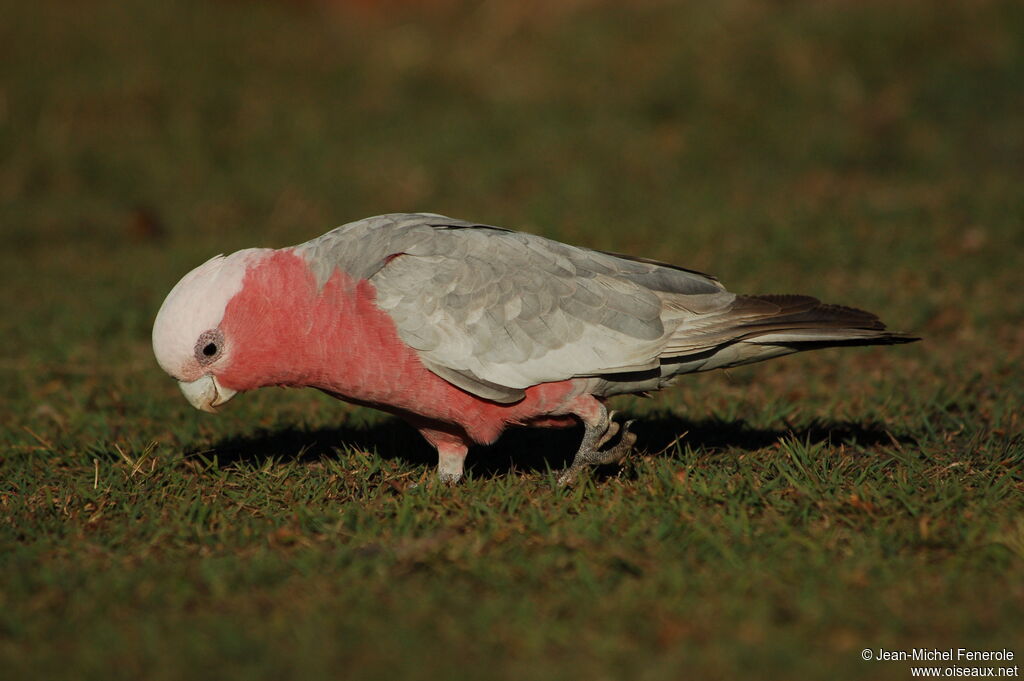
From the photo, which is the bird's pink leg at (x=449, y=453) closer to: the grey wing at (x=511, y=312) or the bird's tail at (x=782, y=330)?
the grey wing at (x=511, y=312)

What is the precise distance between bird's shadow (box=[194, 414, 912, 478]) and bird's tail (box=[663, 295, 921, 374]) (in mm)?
481

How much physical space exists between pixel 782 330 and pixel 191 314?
8.47 ft

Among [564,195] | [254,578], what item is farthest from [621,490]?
[564,195]

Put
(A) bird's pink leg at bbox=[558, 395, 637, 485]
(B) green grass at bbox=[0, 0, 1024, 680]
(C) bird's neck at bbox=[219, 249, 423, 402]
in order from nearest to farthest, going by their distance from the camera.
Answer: (B) green grass at bbox=[0, 0, 1024, 680], (C) bird's neck at bbox=[219, 249, 423, 402], (A) bird's pink leg at bbox=[558, 395, 637, 485]

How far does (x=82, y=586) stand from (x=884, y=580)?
9.54 feet

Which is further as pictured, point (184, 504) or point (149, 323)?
point (149, 323)

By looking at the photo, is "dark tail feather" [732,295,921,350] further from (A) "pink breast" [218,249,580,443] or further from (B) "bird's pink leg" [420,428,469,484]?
(B) "bird's pink leg" [420,428,469,484]

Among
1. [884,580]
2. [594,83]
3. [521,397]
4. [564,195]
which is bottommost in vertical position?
[884,580]

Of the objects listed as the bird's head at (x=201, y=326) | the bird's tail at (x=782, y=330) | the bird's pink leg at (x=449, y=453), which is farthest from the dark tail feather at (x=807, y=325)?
the bird's head at (x=201, y=326)

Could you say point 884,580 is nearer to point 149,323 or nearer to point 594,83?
point 149,323

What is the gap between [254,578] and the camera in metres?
3.68

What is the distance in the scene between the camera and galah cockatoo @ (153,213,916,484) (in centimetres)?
437

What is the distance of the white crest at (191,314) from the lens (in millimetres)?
4254

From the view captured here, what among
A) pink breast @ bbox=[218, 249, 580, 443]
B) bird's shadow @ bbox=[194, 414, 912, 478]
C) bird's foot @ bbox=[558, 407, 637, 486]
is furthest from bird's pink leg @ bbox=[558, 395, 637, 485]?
pink breast @ bbox=[218, 249, 580, 443]
